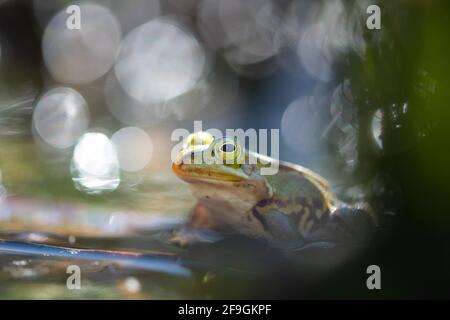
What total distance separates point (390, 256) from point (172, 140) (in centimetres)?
60

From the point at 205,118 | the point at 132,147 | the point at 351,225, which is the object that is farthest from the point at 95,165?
the point at 351,225

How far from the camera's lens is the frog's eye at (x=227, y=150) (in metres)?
1.09

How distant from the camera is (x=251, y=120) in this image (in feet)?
4.22

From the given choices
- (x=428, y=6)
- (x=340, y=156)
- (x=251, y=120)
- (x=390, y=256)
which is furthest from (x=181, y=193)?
(x=428, y=6)

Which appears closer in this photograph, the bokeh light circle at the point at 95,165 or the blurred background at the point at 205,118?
the blurred background at the point at 205,118

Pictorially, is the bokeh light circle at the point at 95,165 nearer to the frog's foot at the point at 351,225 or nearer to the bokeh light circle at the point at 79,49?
the bokeh light circle at the point at 79,49

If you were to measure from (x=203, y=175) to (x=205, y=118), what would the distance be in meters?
0.30

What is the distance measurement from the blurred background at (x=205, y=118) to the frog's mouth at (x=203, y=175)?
15 cm

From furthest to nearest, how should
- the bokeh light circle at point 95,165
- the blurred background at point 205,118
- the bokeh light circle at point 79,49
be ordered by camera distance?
the bokeh light circle at point 79,49 < the bokeh light circle at point 95,165 < the blurred background at point 205,118

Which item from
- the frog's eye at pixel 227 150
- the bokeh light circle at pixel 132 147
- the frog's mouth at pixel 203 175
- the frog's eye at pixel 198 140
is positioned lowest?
the frog's mouth at pixel 203 175

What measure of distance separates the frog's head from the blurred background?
109 millimetres

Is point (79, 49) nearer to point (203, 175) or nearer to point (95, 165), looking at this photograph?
point (95, 165)

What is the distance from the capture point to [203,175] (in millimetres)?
1089

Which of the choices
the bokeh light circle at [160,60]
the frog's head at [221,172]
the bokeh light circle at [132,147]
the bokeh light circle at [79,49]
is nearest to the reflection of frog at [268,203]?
the frog's head at [221,172]
